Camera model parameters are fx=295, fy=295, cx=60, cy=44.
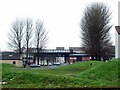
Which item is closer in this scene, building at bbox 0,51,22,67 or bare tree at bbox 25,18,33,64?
bare tree at bbox 25,18,33,64

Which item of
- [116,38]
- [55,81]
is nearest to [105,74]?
[55,81]

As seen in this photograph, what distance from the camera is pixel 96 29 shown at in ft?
201

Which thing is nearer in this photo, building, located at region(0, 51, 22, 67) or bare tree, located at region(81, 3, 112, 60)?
bare tree, located at region(81, 3, 112, 60)

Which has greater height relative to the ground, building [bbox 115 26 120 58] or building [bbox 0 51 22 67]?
building [bbox 115 26 120 58]

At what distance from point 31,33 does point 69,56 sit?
3855 centimetres

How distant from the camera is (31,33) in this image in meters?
73.2

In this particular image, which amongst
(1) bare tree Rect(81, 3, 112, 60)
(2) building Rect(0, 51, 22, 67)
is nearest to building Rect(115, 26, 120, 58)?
(1) bare tree Rect(81, 3, 112, 60)

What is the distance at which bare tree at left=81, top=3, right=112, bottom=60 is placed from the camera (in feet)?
201

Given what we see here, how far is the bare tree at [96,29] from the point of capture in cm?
6122

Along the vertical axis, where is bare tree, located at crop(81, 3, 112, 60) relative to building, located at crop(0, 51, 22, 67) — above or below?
above

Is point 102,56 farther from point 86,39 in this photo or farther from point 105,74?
point 105,74

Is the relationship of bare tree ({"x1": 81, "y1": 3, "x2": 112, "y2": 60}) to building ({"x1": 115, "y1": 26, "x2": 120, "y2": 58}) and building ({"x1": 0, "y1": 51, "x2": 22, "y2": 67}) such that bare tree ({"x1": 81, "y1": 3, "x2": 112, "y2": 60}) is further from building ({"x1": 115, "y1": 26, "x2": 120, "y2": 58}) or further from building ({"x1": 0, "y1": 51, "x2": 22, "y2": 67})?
building ({"x1": 0, "y1": 51, "x2": 22, "y2": 67})

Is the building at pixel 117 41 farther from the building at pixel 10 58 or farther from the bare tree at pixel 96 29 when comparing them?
the building at pixel 10 58

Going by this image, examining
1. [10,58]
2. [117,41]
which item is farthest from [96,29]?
[10,58]
